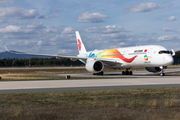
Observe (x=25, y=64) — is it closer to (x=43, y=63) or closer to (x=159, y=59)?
(x=43, y=63)

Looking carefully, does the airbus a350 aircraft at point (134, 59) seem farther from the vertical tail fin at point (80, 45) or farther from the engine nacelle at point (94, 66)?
the vertical tail fin at point (80, 45)

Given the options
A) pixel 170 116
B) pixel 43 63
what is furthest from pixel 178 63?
pixel 170 116

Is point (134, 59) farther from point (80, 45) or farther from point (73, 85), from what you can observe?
point (80, 45)

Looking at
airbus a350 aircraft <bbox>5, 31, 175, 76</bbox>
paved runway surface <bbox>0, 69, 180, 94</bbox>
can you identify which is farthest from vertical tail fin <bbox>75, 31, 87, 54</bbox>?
paved runway surface <bbox>0, 69, 180, 94</bbox>

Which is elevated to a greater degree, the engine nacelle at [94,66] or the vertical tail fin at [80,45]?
the vertical tail fin at [80,45]

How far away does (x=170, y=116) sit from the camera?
300 inches

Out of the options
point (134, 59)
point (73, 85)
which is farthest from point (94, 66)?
point (73, 85)

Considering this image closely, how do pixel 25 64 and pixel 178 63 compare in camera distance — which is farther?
→ pixel 25 64

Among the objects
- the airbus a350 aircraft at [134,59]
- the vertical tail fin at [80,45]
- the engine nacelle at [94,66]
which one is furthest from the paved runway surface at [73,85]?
the vertical tail fin at [80,45]

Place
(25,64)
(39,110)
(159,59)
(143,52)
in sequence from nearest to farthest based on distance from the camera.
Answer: (39,110) < (159,59) < (143,52) < (25,64)

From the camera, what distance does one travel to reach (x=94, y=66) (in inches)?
1433

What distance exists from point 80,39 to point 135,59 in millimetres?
19188

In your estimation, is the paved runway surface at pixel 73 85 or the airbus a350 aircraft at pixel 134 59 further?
the airbus a350 aircraft at pixel 134 59

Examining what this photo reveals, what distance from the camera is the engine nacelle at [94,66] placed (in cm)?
3384
